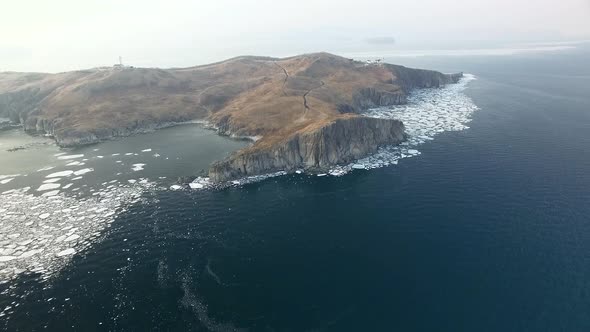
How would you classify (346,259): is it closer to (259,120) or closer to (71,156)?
(259,120)

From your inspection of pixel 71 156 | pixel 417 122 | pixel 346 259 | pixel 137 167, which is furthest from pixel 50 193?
pixel 417 122

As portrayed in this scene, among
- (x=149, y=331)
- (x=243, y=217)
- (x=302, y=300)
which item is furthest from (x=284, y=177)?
(x=149, y=331)

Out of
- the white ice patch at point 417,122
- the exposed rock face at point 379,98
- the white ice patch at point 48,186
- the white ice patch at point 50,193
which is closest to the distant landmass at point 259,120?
the exposed rock face at point 379,98

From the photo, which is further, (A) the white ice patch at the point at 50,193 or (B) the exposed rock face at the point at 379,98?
(B) the exposed rock face at the point at 379,98

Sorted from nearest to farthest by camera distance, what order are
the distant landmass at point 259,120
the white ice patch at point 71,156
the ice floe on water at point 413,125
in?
the ice floe on water at point 413,125 < the distant landmass at point 259,120 < the white ice patch at point 71,156

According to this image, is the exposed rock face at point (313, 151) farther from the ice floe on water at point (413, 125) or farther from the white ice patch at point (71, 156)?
the white ice patch at point (71, 156)

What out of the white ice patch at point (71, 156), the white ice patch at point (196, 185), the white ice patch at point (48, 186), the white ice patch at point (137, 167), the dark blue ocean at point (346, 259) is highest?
the white ice patch at point (71, 156)

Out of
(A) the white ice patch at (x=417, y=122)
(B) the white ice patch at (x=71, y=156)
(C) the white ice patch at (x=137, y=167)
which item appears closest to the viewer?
(C) the white ice patch at (x=137, y=167)

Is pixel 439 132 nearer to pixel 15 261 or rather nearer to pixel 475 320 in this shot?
pixel 475 320

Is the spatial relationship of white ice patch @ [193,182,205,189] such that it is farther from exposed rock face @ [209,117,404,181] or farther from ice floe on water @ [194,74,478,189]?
exposed rock face @ [209,117,404,181]
